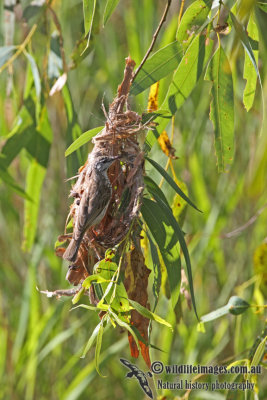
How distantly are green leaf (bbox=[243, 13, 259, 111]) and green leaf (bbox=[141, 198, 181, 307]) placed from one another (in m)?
0.26

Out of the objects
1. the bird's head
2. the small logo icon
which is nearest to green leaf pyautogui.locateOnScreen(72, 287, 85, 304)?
the bird's head

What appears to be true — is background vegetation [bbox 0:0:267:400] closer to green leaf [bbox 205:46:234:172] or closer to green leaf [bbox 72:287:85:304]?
green leaf [bbox 205:46:234:172]

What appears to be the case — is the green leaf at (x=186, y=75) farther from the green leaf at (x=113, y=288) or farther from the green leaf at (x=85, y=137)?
the green leaf at (x=113, y=288)

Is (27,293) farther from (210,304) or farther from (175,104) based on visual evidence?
(175,104)

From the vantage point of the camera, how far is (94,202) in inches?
31.0

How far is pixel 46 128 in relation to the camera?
1.46 meters

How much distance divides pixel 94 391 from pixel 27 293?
0.51m

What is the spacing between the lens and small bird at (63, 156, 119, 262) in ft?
2.56

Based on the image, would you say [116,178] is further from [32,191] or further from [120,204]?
[32,191]

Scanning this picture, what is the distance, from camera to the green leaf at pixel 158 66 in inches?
38.6

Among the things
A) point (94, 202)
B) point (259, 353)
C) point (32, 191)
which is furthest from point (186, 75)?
point (32, 191)

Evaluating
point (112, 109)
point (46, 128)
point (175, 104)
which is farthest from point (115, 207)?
point (46, 128)

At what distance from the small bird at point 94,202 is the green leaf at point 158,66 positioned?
207 millimetres

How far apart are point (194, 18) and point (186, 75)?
9cm
